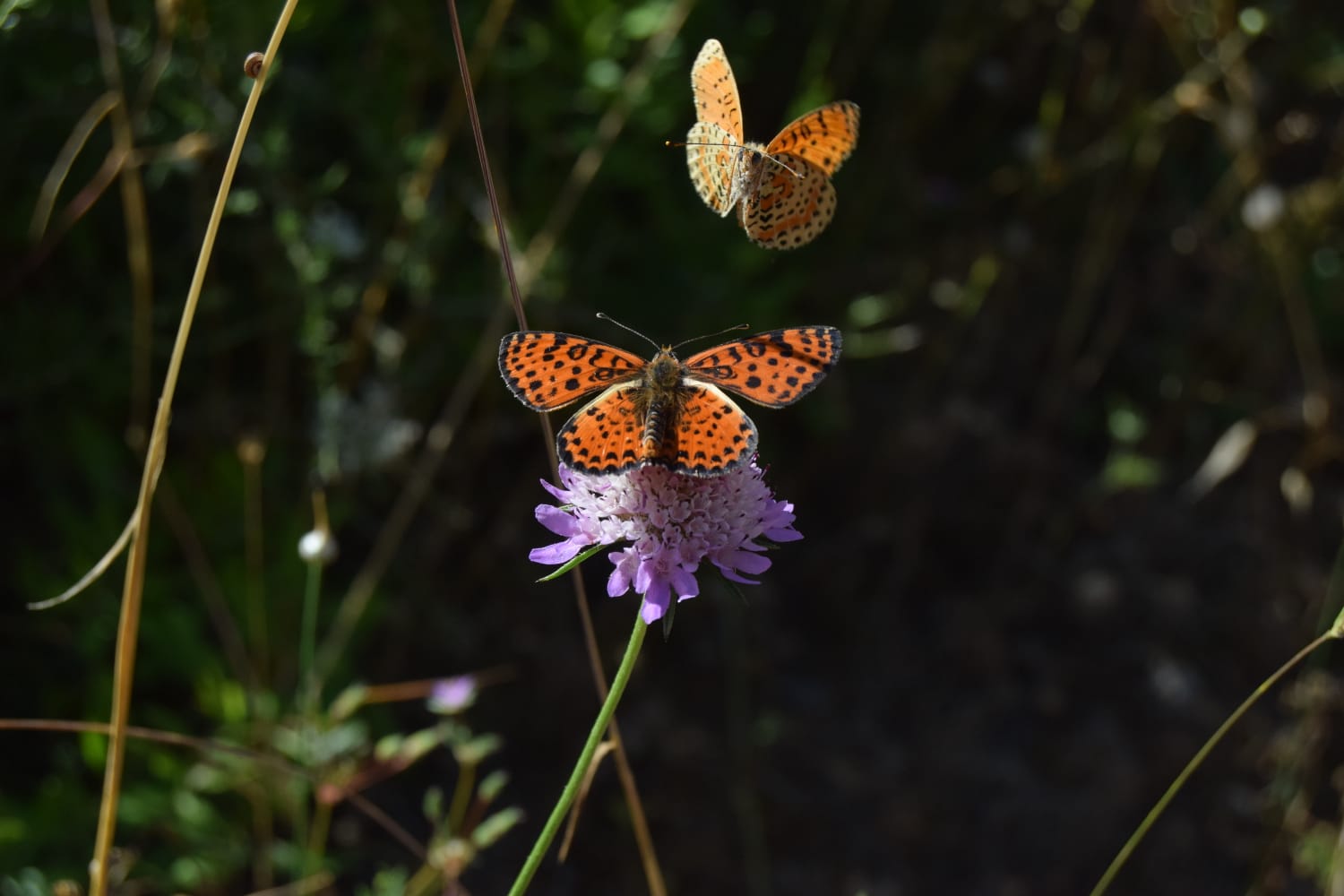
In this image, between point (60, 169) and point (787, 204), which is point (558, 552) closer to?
point (787, 204)

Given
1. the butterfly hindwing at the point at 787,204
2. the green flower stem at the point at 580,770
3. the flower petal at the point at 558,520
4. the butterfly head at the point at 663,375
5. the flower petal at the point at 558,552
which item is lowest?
the green flower stem at the point at 580,770

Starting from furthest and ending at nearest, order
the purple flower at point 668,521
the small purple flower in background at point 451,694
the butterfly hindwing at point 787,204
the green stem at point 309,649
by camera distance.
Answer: the small purple flower in background at point 451,694 < the green stem at point 309,649 < the butterfly hindwing at point 787,204 < the purple flower at point 668,521

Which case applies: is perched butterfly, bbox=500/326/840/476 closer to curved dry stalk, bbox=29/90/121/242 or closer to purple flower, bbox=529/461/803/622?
purple flower, bbox=529/461/803/622

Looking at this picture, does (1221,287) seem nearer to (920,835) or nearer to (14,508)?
(920,835)

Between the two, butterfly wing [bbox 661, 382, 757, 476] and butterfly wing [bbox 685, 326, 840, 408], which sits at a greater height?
butterfly wing [bbox 685, 326, 840, 408]

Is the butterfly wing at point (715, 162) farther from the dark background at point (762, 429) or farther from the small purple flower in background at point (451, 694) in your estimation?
the small purple flower in background at point (451, 694)

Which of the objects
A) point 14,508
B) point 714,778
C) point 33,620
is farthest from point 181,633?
point 714,778

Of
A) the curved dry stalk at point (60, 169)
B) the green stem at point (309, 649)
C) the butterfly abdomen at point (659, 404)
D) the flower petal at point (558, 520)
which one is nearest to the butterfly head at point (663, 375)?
the butterfly abdomen at point (659, 404)

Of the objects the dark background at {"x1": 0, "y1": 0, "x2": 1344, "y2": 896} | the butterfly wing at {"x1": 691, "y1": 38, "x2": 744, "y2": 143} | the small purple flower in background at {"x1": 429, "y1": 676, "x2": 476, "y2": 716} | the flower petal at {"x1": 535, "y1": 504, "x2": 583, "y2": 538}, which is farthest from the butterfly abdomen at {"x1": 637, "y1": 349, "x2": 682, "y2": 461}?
the dark background at {"x1": 0, "y1": 0, "x2": 1344, "y2": 896}
